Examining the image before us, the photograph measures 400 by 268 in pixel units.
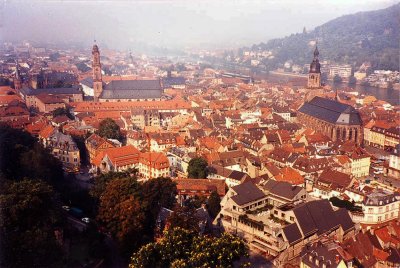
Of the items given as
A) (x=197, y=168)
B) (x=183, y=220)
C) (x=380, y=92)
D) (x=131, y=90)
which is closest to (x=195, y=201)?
(x=197, y=168)

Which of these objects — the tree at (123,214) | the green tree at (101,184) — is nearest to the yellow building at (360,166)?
the green tree at (101,184)

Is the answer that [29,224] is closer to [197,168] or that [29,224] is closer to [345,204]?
[197,168]

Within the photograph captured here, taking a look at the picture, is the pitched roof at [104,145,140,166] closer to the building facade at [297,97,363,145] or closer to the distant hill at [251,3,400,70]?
the building facade at [297,97,363,145]

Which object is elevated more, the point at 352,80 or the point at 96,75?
the point at 96,75

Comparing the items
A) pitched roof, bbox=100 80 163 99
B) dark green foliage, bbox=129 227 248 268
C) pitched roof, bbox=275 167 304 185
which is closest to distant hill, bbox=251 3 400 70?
pitched roof, bbox=100 80 163 99

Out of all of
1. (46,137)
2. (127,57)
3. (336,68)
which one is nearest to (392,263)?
(46,137)

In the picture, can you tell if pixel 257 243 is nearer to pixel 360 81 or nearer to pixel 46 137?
pixel 46 137
